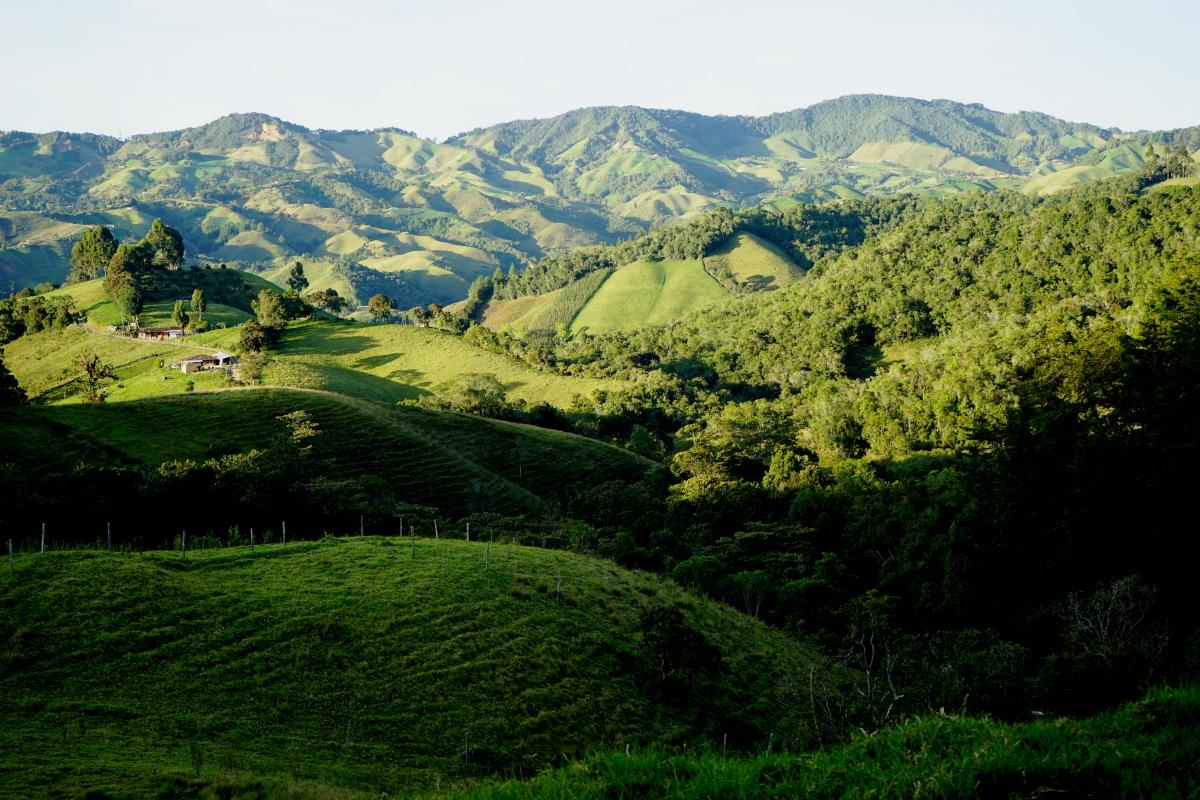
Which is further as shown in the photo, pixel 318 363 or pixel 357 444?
pixel 318 363

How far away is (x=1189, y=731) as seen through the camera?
7867mm

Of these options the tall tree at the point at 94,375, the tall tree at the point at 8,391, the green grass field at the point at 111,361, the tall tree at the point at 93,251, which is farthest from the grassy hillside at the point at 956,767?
the tall tree at the point at 93,251

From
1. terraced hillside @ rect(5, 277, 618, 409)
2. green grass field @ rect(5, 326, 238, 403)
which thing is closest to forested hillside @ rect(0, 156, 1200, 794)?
green grass field @ rect(5, 326, 238, 403)

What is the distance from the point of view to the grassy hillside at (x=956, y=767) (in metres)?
7.43

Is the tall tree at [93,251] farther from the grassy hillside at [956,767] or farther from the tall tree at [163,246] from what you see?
the grassy hillside at [956,767]

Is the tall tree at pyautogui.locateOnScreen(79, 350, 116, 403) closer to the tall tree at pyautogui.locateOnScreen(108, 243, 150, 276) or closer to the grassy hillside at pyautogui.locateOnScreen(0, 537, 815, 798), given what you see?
the tall tree at pyautogui.locateOnScreen(108, 243, 150, 276)

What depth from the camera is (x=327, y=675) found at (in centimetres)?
2538

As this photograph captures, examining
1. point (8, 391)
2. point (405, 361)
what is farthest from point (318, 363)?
point (8, 391)

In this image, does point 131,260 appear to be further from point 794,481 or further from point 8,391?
point 794,481

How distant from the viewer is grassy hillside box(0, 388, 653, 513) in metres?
59.4

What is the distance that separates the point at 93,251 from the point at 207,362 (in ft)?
277

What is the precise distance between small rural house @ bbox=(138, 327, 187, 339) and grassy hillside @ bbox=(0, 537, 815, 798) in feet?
372

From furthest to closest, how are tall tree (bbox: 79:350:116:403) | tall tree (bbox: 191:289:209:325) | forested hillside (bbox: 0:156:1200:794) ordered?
tall tree (bbox: 191:289:209:325), tall tree (bbox: 79:350:116:403), forested hillside (bbox: 0:156:1200:794)

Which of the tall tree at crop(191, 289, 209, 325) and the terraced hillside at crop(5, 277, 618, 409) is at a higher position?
the tall tree at crop(191, 289, 209, 325)
